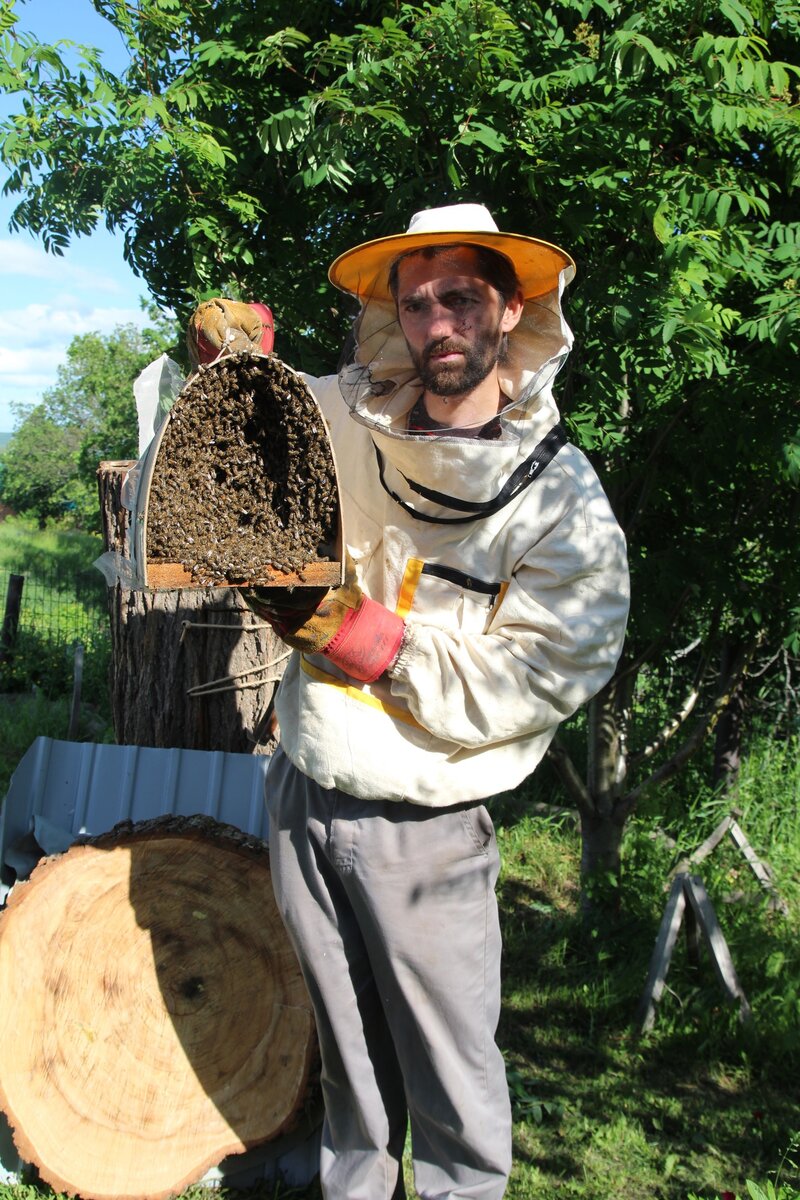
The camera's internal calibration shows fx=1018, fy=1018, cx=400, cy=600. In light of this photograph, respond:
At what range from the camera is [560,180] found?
2.63 metres

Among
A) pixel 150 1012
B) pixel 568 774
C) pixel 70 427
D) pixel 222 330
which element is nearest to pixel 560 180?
pixel 222 330

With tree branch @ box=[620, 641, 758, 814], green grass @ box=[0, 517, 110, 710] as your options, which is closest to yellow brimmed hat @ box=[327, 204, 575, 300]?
tree branch @ box=[620, 641, 758, 814]

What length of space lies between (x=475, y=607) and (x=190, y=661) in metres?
1.50

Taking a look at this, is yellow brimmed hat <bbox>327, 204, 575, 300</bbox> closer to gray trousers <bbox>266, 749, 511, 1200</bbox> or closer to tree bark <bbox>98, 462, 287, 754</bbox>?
gray trousers <bbox>266, 749, 511, 1200</bbox>

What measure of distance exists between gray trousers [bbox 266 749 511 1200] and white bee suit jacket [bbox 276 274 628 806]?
0.13m

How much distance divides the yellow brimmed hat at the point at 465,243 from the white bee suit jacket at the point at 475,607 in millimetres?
68

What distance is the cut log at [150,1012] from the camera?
2.77m

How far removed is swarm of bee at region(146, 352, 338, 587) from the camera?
6.58 ft

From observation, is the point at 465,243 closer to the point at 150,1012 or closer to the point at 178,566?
the point at 178,566

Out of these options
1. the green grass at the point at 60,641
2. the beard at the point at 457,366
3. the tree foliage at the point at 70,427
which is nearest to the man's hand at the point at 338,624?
the beard at the point at 457,366

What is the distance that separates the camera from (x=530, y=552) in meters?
2.11

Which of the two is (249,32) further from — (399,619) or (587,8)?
(399,619)

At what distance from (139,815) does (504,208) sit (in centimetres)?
222

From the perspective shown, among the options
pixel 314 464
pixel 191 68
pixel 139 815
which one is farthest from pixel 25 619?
pixel 314 464
